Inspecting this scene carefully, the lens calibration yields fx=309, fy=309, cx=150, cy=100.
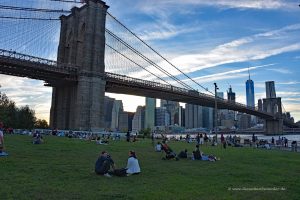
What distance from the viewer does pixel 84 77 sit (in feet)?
165

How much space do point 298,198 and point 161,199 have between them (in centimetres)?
367

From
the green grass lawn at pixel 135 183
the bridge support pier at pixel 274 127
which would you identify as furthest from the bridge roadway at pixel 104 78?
the green grass lawn at pixel 135 183

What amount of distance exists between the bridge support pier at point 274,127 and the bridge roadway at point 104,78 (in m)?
29.6

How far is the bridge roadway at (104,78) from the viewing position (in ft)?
146

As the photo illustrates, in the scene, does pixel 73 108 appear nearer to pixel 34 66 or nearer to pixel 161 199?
pixel 34 66

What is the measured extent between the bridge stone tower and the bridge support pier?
226ft

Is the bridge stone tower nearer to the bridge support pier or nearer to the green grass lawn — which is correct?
the green grass lawn

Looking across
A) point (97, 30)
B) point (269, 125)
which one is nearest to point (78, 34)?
point (97, 30)

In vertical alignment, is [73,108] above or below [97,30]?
below

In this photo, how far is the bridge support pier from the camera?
10081 centimetres

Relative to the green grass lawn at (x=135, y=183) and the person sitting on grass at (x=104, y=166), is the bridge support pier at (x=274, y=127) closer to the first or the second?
the green grass lawn at (x=135, y=183)

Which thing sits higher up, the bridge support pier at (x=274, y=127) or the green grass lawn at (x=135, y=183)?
the bridge support pier at (x=274, y=127)

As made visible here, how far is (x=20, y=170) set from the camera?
35.3 feet

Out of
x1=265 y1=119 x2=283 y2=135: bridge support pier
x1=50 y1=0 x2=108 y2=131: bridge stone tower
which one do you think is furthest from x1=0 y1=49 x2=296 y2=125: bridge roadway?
x1=265 y1=119 x2=283 y2=135: bridge support pier
